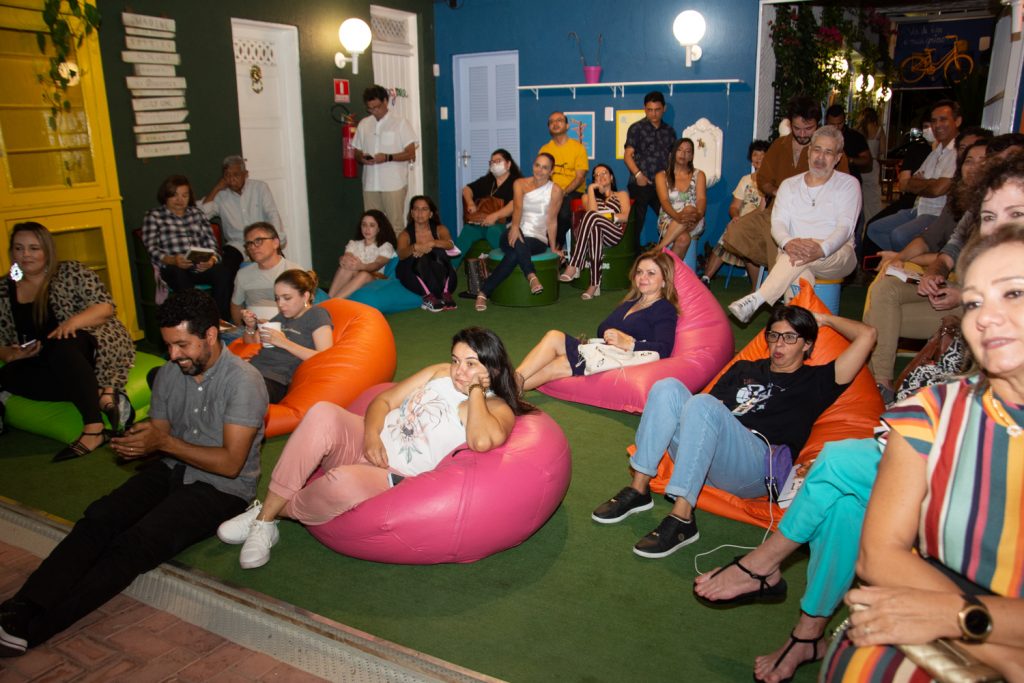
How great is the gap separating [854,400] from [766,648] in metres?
1.34

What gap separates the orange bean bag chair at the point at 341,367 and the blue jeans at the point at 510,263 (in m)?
2.37

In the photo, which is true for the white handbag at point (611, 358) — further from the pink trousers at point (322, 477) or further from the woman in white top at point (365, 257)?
the woman in white top at point (365, 257)

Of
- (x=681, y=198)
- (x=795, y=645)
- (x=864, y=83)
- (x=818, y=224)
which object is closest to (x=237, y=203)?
(x=681, y=198)

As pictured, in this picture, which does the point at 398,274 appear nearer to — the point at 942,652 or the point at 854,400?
the point at 854,400

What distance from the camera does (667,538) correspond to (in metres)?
3.01

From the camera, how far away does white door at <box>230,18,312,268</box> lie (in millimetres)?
7262

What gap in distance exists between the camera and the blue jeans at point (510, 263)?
688 centimetres

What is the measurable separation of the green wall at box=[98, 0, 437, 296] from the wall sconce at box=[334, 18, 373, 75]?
0.22 feet

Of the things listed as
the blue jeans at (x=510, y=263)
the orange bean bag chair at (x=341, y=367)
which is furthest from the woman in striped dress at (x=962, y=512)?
the blue jeans at (x=510, y=263)

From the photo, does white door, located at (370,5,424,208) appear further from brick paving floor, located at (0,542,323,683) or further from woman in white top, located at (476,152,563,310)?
brick paving floor, located at (0,542,323,683)

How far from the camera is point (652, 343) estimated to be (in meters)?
4.54

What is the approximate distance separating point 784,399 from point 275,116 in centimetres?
601

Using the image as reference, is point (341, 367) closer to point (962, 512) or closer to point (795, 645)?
point (795, 645)

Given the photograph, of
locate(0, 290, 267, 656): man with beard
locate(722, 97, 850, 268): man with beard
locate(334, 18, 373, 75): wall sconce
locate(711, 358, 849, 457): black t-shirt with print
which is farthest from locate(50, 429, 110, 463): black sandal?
locate(334, 18, 373, 75): wall sconce
